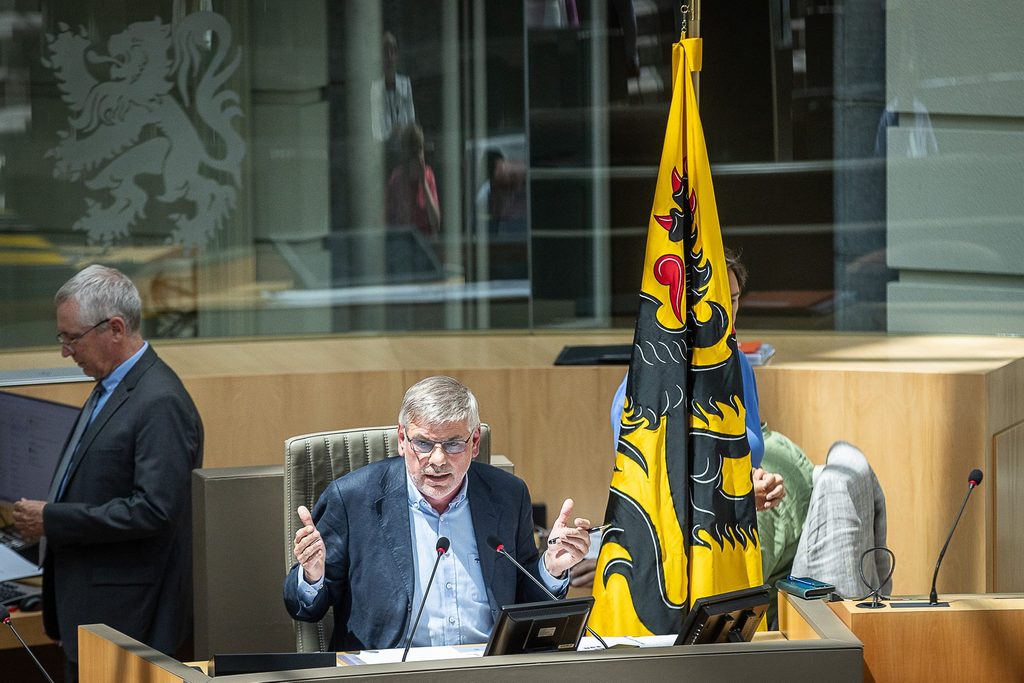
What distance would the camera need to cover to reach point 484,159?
6.31 metres

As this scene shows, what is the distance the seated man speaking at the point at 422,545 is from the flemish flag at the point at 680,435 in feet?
1.07

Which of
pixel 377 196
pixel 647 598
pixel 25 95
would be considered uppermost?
pixel 25 95

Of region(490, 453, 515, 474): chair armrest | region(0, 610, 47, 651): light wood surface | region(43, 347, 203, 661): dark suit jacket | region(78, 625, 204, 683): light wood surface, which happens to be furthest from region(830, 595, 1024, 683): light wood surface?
region(0, 610, 47, 651): light wood surface

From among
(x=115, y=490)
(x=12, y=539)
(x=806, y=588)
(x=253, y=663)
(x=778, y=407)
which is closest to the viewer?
(x=253, y=663)

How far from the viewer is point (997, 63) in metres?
5.53

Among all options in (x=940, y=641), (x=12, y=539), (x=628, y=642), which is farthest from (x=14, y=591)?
(x=940, y=641)

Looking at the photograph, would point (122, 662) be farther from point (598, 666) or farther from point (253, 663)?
point (598, 666)

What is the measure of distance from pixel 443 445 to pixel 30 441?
4.53 feet

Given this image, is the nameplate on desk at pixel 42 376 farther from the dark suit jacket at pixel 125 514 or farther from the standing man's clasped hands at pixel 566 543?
the standing man's clasped hands at pixel 566 543

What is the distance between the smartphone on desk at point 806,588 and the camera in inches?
114

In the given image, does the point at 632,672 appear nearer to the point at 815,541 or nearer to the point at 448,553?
the point at 448,553

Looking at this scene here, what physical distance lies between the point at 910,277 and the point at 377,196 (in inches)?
91.4

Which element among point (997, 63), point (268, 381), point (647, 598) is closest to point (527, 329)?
point (268, 381)

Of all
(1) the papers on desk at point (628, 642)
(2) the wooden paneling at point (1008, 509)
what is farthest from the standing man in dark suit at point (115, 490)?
(2) the wooden paneling at point (1008, 509)
